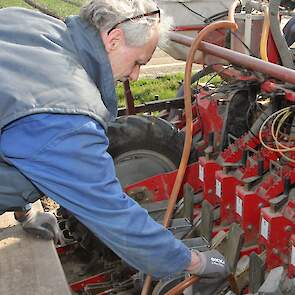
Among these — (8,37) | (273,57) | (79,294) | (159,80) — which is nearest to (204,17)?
(273,57)

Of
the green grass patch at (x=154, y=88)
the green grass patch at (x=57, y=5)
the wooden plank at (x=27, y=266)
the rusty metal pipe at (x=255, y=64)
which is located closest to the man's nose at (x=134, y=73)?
the rusty metal pipe at (x=255, y=64)

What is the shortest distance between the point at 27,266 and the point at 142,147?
39.3 inches

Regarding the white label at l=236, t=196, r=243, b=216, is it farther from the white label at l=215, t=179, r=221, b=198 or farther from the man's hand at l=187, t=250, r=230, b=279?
the man's hand at l=187, t=250, r=230, b=279

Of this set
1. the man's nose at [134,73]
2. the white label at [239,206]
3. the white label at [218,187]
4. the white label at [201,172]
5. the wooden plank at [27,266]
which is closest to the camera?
the man's nose at [134,73]

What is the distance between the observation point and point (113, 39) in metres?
1.95

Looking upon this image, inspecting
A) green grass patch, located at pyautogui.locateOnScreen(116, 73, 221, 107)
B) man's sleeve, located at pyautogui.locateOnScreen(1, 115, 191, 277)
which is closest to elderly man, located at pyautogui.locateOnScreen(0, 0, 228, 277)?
man's sleeve, located at pyautogui.locateOnScreen(1, 115, 191, 277)

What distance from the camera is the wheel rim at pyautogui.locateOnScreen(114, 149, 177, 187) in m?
3.42

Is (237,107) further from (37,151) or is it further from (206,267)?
(37,151)

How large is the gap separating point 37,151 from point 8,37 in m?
0.45

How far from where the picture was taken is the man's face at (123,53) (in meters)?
1.95

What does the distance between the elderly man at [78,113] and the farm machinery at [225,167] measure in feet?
1.78

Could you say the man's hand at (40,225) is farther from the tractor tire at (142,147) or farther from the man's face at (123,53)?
the man's face at (123,53)

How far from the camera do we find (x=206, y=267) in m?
2.22

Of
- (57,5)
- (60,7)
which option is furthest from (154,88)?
(57,5)
